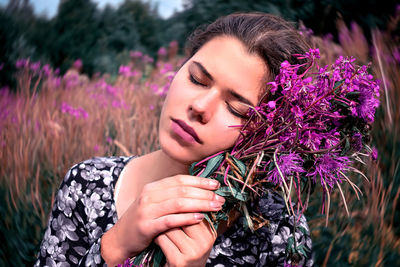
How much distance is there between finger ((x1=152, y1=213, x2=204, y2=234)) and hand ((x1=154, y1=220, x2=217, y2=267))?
0.04m

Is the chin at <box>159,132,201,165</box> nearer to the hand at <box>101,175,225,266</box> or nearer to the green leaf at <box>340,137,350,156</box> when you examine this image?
the hand at <box>101,175,225,266</box>

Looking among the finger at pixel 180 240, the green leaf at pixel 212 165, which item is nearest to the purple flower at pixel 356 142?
the green leaf at pixel 212 165

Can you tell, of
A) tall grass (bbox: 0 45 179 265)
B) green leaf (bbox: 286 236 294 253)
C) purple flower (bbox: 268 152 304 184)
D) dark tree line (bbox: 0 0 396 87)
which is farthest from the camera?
dark tree line (bbox: 0 0 396 87)

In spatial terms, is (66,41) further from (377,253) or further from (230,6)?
(377,253)

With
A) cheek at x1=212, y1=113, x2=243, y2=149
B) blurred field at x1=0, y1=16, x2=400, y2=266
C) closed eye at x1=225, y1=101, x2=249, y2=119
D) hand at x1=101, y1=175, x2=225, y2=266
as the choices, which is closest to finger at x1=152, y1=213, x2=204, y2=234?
hand at x1=101, y1=175, x2=225, y2=266

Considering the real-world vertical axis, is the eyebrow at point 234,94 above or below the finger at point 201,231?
above

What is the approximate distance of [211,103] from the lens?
1.22 meters

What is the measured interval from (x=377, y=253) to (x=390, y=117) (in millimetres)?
727

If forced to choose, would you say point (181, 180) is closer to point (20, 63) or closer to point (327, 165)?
point (327, 165)

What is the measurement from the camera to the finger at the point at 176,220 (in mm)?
1069

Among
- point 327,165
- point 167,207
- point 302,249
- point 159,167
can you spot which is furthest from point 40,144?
point 327,165

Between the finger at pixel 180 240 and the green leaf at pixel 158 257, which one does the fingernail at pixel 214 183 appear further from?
the green leaf at pixel 158 257

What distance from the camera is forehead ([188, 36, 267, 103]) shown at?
4.06ft

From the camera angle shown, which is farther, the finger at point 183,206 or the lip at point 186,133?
the lip at point 186,133
